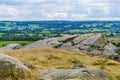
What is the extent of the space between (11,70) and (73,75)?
4.20 metres

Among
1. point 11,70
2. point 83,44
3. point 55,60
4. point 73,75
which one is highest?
point 11,70

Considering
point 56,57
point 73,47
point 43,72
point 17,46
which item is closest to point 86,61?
point 56,57

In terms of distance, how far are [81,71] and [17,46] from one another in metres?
42.6

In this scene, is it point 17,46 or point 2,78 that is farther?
point 17,46

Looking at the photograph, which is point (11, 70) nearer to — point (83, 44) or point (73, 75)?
point (73, 75)

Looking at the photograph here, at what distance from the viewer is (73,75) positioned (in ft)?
74.7

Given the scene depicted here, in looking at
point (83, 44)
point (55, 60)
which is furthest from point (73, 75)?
point (83, 44)

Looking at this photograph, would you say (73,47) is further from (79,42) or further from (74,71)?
(74,71)

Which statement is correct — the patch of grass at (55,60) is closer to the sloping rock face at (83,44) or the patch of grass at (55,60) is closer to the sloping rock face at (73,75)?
the sloping rock face at (73,75)

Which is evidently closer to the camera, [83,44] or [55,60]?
[55,60]

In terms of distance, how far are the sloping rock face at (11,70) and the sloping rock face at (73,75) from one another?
5.09 ft

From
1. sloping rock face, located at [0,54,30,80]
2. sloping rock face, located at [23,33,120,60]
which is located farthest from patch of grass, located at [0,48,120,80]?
sloping rock face, located at [23,33,120,60]

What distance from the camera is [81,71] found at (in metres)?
23.6

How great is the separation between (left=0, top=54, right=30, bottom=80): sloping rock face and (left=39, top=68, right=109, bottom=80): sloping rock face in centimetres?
155
